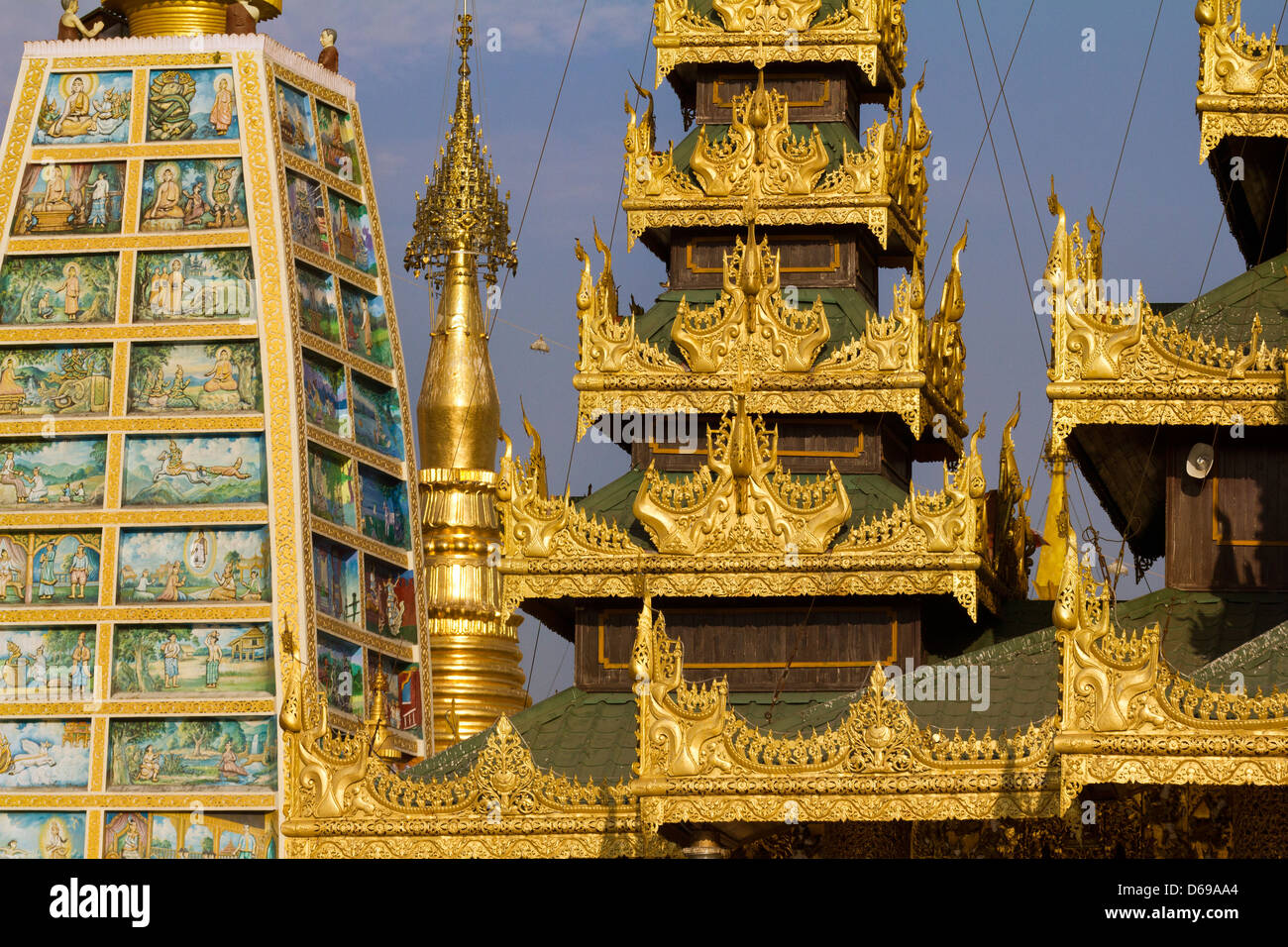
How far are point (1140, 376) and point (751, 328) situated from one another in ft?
19.9

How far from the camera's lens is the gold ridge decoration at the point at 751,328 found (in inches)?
1369

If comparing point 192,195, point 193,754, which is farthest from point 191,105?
point 193,754

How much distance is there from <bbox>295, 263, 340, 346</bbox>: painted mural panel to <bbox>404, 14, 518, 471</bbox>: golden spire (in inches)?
275

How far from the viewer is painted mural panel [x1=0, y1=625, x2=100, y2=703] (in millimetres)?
49781

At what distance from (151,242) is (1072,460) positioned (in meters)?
22.6

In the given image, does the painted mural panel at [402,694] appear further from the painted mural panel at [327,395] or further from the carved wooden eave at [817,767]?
the carved wooden eave at [817,767]

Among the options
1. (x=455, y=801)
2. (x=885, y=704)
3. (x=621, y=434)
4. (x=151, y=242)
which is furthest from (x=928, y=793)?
(x=151, y=242)

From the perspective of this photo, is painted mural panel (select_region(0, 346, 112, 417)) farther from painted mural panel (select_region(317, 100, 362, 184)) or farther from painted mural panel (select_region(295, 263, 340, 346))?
painted mural panel (select_region(317, 100, 362, 184))

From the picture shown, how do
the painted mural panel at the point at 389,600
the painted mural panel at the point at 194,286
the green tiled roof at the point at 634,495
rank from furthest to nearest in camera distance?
the painted mural panel at the point at 389,600, the painted mural panel at the point at 194,286, the green tiled roof at the point at 634,495

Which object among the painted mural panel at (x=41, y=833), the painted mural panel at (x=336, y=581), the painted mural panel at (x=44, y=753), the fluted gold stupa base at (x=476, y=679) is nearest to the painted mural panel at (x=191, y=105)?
the painted mural panel at (x=336, y=581)

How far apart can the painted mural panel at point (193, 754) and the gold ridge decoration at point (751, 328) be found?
16210 mm

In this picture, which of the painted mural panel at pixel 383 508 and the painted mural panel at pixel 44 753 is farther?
the painted mural panel at pixel 383 508

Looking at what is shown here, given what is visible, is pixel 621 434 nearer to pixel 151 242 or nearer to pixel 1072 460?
pixel 1072 460

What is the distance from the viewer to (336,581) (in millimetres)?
50812
